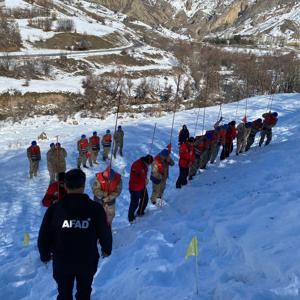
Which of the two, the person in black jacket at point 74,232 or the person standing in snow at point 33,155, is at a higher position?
the person in black jacket at point 74,232

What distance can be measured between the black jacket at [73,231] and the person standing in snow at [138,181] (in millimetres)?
5222

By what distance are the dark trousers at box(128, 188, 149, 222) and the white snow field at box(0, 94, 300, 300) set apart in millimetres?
262

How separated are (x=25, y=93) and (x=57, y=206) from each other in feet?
157

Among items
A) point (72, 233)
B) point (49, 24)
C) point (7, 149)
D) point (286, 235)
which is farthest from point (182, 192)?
point (49, 24)

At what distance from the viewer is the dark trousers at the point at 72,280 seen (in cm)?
501

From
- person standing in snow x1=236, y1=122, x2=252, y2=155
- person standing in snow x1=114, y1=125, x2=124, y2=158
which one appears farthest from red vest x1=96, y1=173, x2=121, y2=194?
person standing in snow x1=114, y1=125, x2=124, y2=158

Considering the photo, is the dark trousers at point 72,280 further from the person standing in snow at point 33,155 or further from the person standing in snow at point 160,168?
the person standing in snow at point 33,155

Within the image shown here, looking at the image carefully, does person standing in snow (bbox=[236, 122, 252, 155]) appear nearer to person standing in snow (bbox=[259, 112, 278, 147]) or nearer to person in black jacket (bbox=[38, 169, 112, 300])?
person standing in snow (bbox=[259, 112, 278, 147])

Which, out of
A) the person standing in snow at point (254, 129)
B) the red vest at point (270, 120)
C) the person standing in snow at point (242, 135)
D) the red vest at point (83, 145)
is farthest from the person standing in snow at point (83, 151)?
the red vest at point (270, 120)

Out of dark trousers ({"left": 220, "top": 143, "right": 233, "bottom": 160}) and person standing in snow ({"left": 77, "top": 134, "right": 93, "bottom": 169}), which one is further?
person standing in snow ({"left": 77, "top": 134, "right": 93, "bottom": 169})

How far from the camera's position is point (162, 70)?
75375 millimetres

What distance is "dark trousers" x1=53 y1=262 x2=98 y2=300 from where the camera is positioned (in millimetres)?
5007

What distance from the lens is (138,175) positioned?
10.4 meters

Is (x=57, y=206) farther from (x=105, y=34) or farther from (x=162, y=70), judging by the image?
(x=105, y=34)
